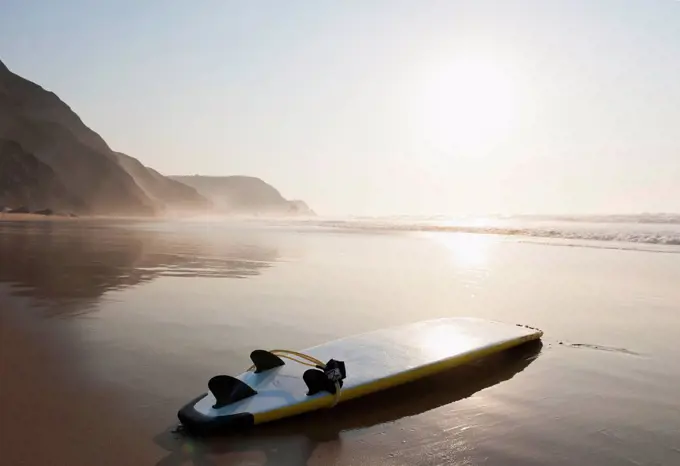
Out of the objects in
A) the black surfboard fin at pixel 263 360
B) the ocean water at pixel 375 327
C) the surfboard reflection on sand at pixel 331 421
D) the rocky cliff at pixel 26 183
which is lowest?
the surfboard reflection on sand at pixel 331 421

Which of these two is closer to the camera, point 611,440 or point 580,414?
point 611,440

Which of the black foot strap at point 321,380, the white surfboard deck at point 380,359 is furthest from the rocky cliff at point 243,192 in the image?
the black foot strap at point 321,380

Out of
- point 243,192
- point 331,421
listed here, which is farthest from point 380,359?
point 243,192

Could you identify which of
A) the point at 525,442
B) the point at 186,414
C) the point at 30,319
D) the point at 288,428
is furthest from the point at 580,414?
the point at 30,319

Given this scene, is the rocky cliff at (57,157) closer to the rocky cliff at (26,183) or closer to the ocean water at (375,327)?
the rocky cliff at (26,183)

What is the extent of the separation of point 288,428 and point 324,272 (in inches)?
320

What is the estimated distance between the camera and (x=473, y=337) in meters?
5.98

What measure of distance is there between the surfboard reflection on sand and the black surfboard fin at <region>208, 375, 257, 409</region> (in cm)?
28

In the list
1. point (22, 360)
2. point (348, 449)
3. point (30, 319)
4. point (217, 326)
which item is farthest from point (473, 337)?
point (30, 319)

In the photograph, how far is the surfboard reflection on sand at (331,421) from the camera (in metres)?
3.44

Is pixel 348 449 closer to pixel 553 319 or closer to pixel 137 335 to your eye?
pixel 137 335

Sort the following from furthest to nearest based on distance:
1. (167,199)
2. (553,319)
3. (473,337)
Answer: (167,199), (553,319), (473,337)

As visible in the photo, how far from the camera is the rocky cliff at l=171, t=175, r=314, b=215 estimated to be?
17425 cm

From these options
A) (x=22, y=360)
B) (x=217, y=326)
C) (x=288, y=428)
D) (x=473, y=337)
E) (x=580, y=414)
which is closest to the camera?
(x=288, y=428)
